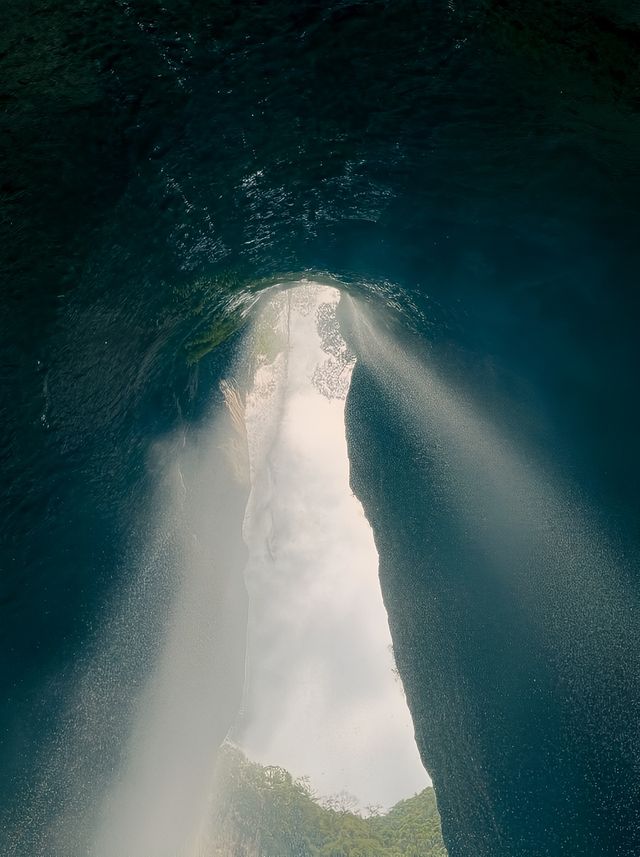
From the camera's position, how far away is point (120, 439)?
5938mm

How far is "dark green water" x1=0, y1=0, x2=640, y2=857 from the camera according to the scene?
2998 mm

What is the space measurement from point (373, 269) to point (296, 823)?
27505 millimetres

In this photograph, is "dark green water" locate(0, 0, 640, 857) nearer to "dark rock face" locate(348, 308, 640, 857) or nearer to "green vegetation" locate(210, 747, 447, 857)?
"dark rock face" locate(348, 308, 640, 857)

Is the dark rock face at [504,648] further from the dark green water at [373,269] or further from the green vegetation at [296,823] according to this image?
the green vegetation at [296,823]

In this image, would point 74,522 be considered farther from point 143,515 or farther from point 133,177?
point 133,177

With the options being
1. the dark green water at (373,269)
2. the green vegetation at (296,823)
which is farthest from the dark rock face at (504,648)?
the green vegetation at (296,823)

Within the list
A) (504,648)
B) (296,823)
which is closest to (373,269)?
(504,648)

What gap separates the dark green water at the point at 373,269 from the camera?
300 cm

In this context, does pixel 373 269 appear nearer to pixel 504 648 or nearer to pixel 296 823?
pixel 504 648

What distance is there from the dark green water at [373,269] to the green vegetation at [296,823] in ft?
61.6

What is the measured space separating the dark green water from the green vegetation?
61.6 ft

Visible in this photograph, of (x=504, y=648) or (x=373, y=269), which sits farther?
(x=373, y=269)

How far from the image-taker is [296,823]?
23.9m

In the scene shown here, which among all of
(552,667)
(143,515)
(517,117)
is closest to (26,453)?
(143,515)
